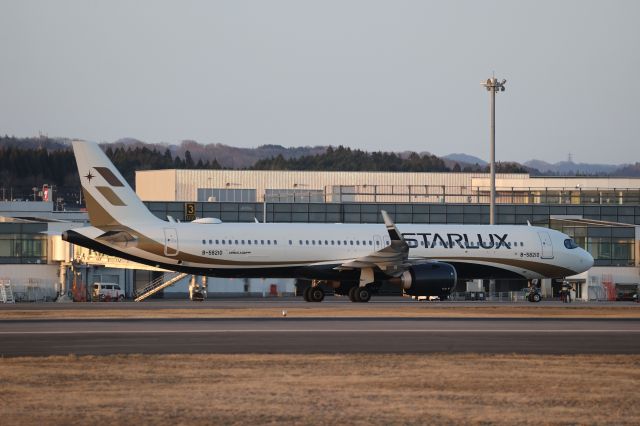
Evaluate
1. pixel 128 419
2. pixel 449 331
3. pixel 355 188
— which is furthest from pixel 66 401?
pixel 355 188

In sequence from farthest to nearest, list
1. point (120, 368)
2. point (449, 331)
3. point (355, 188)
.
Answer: point (355, 188)
point (449, 331)
point (120, 368)

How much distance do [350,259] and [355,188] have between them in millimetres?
66291

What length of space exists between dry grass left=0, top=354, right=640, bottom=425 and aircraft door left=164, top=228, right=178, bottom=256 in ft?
94.9

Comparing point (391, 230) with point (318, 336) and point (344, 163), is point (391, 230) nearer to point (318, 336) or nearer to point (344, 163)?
point (318, 336)

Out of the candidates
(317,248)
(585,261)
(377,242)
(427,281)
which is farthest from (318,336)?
(585,261)

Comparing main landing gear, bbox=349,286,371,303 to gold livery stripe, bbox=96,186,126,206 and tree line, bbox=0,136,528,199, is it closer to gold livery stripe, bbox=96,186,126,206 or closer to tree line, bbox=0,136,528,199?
gold livery stripe, bbox=96,186,126,206

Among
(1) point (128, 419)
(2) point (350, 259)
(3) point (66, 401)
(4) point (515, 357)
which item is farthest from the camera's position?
(2) point (350, 259)

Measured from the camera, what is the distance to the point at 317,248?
186ft

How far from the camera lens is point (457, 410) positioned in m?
17.1

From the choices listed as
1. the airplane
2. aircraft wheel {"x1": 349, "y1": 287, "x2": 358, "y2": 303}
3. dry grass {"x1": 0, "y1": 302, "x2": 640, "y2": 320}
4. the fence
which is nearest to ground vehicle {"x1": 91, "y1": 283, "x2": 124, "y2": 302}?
the fence

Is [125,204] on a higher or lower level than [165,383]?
higher

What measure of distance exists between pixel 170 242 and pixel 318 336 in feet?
77.1

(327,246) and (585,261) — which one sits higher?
(327,246)

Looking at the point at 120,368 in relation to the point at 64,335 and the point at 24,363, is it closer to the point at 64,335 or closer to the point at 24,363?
the point at 24,363
